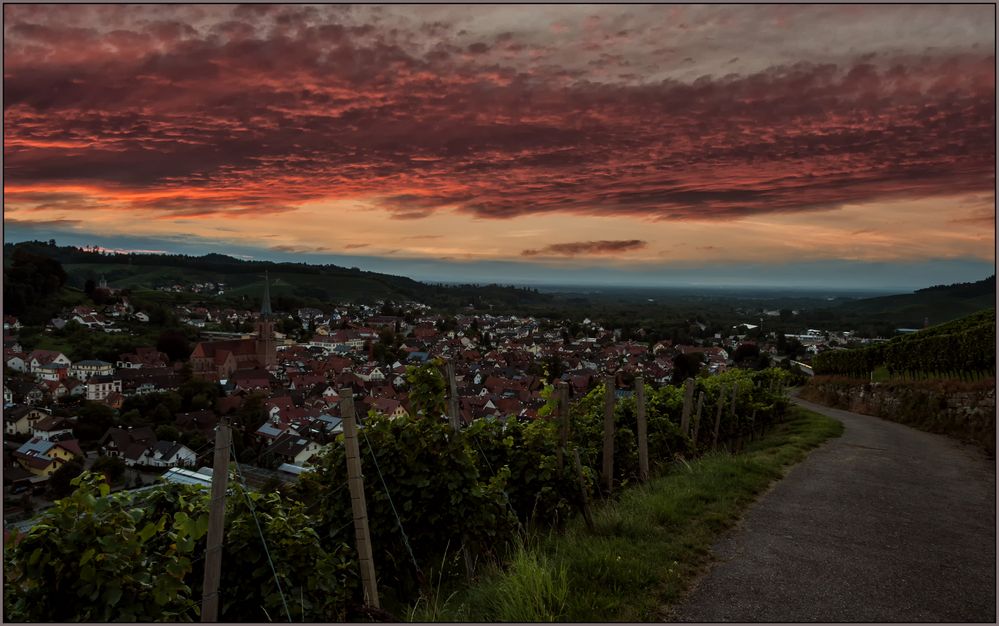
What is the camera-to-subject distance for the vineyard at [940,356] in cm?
1491

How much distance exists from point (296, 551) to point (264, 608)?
342 millimetres

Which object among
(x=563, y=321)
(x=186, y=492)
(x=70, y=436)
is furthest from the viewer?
(x=563, y=321)

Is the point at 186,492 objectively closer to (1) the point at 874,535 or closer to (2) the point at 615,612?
(2) the point at 615,612

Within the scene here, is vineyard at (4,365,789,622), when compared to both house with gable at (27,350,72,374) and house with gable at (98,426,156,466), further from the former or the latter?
house with gable at (27,350,72,374)

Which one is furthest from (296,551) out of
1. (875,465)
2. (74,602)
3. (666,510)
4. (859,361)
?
(859,361)

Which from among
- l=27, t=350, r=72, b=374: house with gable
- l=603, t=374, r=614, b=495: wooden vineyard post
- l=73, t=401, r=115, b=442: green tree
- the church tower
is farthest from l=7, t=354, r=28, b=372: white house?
l=603, t=374, r=614, b=495: wooden vineyard post

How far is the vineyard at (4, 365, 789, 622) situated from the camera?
9.91ft

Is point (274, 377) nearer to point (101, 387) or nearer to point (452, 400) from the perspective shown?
point (101, 387)

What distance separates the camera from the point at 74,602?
306 centimetres

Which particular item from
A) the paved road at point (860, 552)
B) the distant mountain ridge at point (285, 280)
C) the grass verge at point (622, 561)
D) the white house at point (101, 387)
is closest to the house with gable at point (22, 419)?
the white house at point (101, 387)

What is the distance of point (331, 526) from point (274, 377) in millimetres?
63459

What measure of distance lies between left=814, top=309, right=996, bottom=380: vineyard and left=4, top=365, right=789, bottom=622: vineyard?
11708 mm

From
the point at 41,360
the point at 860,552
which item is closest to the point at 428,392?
the point at 860,552

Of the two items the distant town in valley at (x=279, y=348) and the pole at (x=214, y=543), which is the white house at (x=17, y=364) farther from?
the pole at (x=214, y=543)
